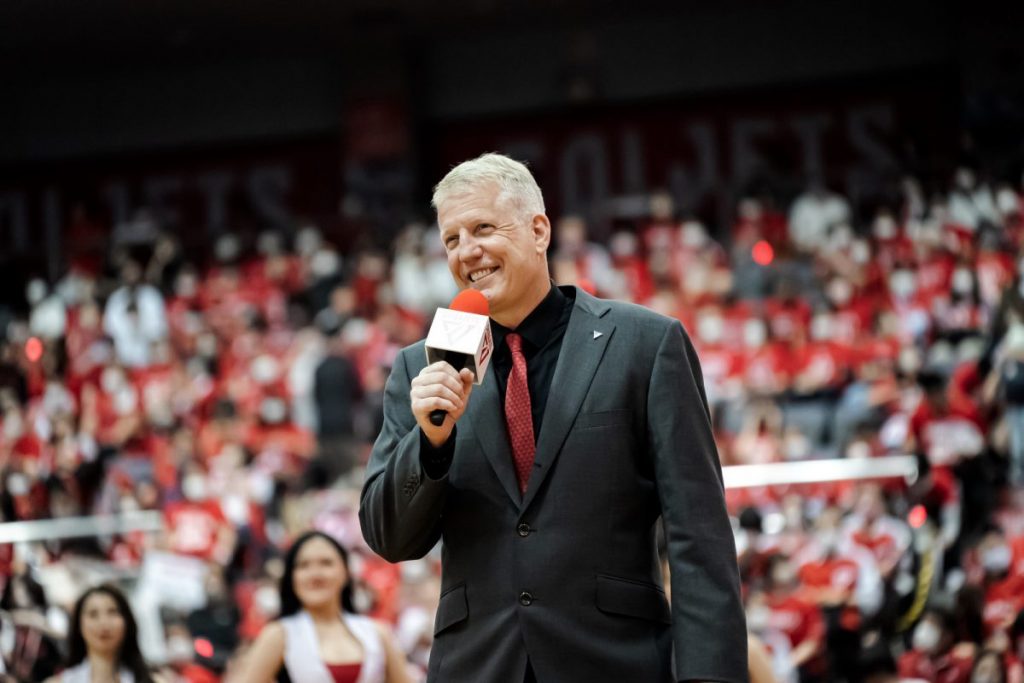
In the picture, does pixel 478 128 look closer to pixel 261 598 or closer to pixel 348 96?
pixel 348 96

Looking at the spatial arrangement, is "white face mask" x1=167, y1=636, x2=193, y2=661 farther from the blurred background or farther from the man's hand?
the man's hand

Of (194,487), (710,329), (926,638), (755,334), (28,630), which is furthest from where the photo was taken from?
(710,329)

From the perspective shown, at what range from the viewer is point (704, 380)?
516 centimetres

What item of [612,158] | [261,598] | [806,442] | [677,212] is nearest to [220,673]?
[261,598]

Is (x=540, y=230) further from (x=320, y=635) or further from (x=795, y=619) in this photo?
(x=795, y=619)

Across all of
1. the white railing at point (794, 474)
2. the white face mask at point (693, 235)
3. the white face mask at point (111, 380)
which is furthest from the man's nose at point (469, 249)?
the white face mask at point (693, 235)

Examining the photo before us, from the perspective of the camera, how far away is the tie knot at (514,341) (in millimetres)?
2600

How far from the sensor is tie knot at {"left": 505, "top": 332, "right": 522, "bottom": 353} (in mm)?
2600

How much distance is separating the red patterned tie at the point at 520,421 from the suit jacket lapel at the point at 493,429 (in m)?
0.01

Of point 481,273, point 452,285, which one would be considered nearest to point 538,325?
point 481,273

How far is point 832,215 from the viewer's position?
1400 centimetres

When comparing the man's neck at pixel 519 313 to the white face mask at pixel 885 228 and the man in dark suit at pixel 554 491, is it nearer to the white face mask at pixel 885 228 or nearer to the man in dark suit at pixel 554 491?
the man in dark suit at pixel 554 491

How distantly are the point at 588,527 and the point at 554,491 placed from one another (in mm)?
81

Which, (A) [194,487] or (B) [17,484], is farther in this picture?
(A) [194,487]
